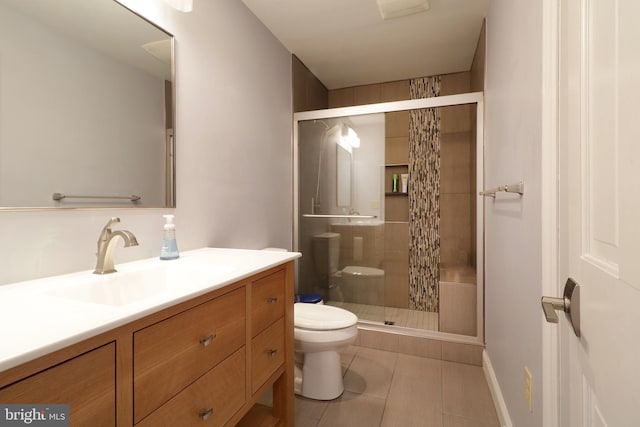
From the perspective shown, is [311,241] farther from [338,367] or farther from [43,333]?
[43,333]

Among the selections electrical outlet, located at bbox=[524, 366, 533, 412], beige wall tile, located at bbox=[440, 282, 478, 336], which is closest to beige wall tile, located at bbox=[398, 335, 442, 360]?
beige wall tile, located at bbox=[440, 282, 478, 336]

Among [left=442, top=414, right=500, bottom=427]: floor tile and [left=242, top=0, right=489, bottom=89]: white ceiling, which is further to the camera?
[left=242, top=0, right=489, bottom=89]: white ceiling

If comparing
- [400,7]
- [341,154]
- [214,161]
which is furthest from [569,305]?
[341,154]

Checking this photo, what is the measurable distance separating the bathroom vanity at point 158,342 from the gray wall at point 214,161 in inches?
5.3

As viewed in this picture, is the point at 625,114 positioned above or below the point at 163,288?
above

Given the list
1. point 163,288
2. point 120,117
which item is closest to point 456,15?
point 120,117

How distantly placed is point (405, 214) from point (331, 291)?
1.12 meters

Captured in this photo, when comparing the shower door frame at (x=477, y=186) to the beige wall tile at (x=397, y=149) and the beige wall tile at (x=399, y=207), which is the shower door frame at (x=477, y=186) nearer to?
the beige wall tile at (x=397, y=149)

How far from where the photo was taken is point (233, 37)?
190 centimetres

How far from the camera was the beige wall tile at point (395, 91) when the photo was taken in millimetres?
3217

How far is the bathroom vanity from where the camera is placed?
57 centimetres

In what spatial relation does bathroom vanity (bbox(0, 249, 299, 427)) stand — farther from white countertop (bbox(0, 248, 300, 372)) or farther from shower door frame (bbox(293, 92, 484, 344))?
shower door frame (bbox(293, 92, 484, 344))

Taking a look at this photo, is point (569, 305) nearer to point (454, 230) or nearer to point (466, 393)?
point (466, 393)

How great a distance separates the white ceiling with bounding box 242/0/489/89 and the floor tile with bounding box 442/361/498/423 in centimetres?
243
